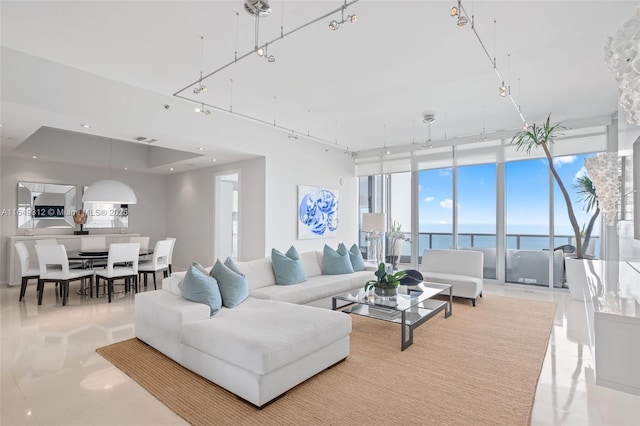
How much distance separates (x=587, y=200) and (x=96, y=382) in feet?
24.7

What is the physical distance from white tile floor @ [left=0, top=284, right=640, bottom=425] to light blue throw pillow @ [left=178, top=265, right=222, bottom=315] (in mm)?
822

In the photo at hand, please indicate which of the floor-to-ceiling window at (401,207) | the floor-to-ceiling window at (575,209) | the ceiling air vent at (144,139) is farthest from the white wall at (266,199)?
the floor-to-ceiling window at (575,209)

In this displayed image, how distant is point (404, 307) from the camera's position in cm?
360

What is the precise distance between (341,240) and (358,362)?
216 inches

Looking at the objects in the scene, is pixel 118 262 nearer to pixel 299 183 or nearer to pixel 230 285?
pixel 230 285

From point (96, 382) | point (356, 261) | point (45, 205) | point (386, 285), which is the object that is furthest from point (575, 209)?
point (45, 205)

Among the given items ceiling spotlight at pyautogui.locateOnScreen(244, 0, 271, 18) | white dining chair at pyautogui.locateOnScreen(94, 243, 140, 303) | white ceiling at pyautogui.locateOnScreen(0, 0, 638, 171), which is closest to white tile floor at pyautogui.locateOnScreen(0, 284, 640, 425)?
white dining chair at pyautogui.locateOnScreen(94, 243, 140, 303)

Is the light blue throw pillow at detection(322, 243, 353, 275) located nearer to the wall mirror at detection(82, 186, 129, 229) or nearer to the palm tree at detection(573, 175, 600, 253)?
the palm tree at detection(573, 175, 600, 253)

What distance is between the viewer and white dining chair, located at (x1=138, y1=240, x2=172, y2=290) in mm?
6193

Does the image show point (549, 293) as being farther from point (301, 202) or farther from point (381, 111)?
point (301, 202)

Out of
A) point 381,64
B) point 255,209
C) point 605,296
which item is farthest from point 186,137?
point 605,296

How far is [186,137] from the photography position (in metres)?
5.35

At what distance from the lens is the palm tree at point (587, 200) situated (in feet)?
19.2

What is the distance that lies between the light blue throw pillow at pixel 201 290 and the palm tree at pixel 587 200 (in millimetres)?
6326
